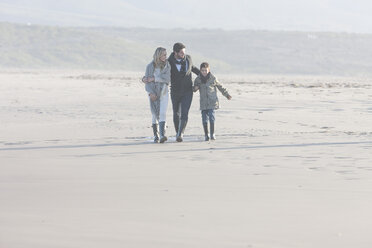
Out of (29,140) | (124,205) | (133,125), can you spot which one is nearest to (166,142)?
(29,140)

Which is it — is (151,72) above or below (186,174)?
above

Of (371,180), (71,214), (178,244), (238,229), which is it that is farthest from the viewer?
(371,180)

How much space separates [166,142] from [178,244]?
6950mm

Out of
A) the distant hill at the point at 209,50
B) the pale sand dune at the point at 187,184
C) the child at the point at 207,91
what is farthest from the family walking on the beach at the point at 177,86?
the distant hill at the point at 209,50

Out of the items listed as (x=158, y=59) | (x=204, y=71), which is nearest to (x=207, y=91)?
(x=204, y=71)

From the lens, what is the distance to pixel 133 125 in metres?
15.0

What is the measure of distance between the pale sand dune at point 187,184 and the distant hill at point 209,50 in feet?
161

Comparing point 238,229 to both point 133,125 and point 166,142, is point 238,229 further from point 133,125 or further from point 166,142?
point 133,125

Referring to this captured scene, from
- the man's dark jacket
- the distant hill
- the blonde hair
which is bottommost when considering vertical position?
the distant hill

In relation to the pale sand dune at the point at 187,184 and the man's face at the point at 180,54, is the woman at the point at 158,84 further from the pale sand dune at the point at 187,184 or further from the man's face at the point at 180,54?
the pale sand dune at the point at 187,184

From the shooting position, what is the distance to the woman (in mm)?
12297

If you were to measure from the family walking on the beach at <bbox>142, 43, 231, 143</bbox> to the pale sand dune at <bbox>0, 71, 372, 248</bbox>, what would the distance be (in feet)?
0.95

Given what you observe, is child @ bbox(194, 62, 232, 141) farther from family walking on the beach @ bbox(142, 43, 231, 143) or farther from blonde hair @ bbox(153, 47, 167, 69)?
blonde hair @ bbox(153, 47, 167, 69)

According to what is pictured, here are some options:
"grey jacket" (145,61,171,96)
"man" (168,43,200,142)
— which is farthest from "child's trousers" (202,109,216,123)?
"grey jacket" (145,61,171,96)
